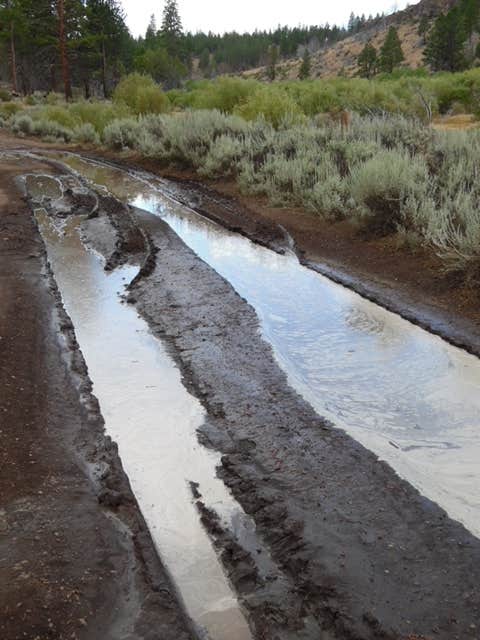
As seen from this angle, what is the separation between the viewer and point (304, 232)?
1076cm

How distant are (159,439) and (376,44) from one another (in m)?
96.6

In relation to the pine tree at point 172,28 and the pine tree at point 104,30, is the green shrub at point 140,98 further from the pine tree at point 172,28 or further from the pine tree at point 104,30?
the pine tree at point 172,28

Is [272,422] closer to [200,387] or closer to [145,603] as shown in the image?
[200,387]

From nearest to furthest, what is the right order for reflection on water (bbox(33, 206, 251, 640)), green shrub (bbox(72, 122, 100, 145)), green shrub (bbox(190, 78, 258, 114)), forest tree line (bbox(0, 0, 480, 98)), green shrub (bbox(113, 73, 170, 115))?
reflection on water (bbox(33, 206, 251, 640)) < green shrub (bbox(190, 78, 258, 114)) < green shrub (bbox(72, 122, 100, 145)) < green shrub (bbox(113, 73, 170, 115)) < forest tree line (bbox(0, 0, 480, 98))

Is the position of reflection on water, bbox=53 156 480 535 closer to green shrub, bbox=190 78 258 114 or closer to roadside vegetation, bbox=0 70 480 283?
roadside vegetation, bbox=0 70 480 283

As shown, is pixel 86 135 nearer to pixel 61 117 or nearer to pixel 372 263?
pixel 61 117

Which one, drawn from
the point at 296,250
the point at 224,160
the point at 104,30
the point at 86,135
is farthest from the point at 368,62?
the point at 296,250

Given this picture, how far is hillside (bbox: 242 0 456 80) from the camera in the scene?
266 feet

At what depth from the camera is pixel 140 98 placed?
33469mm

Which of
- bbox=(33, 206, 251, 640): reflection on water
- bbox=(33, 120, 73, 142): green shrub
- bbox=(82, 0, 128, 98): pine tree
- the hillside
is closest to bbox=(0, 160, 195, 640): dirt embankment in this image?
bbox=(33, 206, 251, 640): reflection on water

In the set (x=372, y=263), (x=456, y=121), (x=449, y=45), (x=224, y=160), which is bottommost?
(x=372, y=263)

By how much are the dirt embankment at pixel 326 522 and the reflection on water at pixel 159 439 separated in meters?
0.14

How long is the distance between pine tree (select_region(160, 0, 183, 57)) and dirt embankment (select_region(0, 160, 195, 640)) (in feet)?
294

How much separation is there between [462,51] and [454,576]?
64.1 metres
